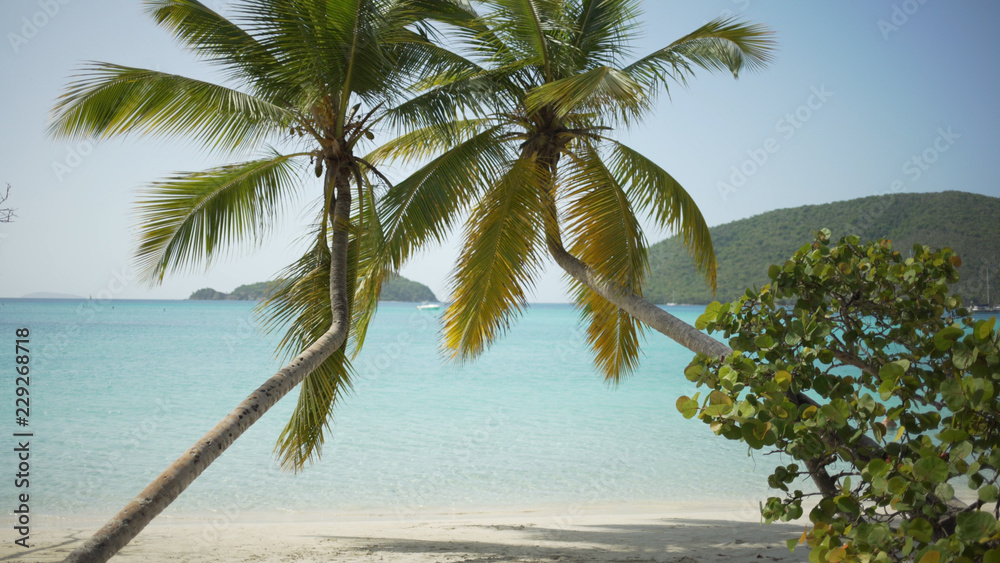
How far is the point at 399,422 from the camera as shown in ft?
47.0

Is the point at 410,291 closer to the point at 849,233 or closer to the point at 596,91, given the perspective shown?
the point at 849,233

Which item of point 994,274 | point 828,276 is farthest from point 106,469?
point 994,274

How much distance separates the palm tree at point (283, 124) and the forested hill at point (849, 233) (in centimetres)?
320

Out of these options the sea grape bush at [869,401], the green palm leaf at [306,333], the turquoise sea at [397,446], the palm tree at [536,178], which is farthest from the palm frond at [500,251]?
the sea grape bush at [869,401]

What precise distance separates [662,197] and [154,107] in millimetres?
4584

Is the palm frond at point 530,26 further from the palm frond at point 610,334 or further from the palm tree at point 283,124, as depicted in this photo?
the palm frond at point 610,334

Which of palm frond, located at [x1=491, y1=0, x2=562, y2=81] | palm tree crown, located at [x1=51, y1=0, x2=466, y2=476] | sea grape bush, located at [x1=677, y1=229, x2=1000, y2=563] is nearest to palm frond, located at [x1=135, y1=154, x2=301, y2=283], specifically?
palm tree crown, located at [x1=51, y1=0, x2=466, y2=476]

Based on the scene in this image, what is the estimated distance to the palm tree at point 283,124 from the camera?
4750mm

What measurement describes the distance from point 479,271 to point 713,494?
5.89m

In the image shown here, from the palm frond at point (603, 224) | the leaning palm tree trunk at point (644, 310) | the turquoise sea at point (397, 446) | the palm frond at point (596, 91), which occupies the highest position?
the palm frond at point (596, 91)

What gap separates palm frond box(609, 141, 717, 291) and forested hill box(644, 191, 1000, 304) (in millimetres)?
516

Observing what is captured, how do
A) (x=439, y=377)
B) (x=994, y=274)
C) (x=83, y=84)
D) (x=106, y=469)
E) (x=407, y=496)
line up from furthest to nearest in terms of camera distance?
1. (x=439, y=377)
2. (x=994, y=274)
3. (x=106, y=469)
4. (x=407, y=496)
5. (x=83, y=84)

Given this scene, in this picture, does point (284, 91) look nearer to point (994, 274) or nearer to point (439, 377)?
point (994, 274)

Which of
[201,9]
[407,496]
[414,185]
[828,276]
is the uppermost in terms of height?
[201,9]
